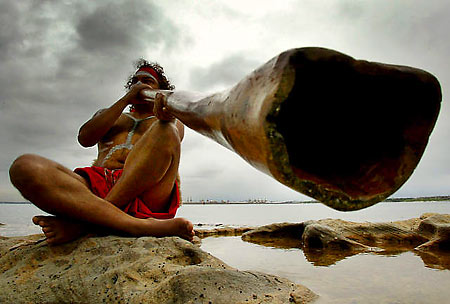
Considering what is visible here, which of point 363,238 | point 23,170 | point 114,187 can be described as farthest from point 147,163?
point 363,238

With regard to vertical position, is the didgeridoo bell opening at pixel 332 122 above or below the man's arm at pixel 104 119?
below

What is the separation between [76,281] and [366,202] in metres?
1.26

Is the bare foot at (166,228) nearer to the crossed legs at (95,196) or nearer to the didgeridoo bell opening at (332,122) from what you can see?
the crossed legs at (95,196)

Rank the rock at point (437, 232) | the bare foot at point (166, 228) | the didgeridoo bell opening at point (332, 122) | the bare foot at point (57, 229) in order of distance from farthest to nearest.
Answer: the rock at point (437, 232)
the bare foot at point (166, 228)
the bare foot at point (57, 229)
the didgeridoo bell opening at point (332, 122)

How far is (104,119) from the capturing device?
2490mm

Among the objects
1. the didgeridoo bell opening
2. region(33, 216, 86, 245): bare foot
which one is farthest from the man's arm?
the didgeridoo bell opening

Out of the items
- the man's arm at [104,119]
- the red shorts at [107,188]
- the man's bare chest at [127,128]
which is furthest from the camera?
the man's bare chest at [127,128]

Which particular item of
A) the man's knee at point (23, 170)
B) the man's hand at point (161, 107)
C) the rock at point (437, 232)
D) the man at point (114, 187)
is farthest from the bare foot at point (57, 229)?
the rock at point (437, 232)

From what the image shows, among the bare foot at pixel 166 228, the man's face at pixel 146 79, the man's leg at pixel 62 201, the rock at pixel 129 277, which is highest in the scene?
the man's face at pixel 146 79

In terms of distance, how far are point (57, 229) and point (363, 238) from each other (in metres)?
4.31

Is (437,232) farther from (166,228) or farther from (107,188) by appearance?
(107,188)

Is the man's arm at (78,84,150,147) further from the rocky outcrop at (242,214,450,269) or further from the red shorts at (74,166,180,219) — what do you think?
the rocky outcrop at (242,214,450,269)

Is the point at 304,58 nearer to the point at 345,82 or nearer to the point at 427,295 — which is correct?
the point at 345,82

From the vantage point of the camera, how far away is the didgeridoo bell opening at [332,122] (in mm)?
661
